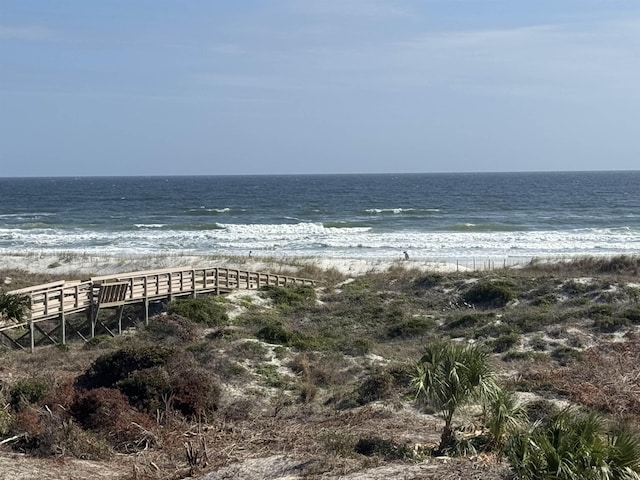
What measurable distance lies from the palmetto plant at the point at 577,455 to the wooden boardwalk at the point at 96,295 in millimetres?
15777

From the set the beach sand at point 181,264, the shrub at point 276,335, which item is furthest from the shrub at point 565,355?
the beach sand at point 181,264

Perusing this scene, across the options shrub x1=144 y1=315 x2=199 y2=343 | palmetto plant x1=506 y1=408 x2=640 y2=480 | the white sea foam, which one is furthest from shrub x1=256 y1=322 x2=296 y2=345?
the white sea foam

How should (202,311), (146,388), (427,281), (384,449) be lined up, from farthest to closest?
(427,281)
(202,311)
(146,388)
(384,449)

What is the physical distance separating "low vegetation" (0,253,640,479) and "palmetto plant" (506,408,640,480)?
21 millimetres

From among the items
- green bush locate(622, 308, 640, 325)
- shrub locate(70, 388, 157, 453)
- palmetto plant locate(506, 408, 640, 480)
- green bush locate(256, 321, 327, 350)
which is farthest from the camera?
green bush locate(622, 308, 640, 325)

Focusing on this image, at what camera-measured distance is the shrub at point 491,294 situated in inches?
1081

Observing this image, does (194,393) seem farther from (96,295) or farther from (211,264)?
(211,264)

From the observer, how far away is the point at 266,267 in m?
39.2

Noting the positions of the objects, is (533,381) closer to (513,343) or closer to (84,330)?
(513,343)

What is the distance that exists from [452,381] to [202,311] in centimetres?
1387

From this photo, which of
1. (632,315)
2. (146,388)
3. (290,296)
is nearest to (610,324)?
(632,315)

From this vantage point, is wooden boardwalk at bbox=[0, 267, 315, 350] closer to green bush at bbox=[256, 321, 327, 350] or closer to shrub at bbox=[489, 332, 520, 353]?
green bush at bbox=[256, 321, 327, 350]

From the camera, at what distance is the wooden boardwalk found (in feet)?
76.4

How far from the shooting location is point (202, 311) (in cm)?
2441
